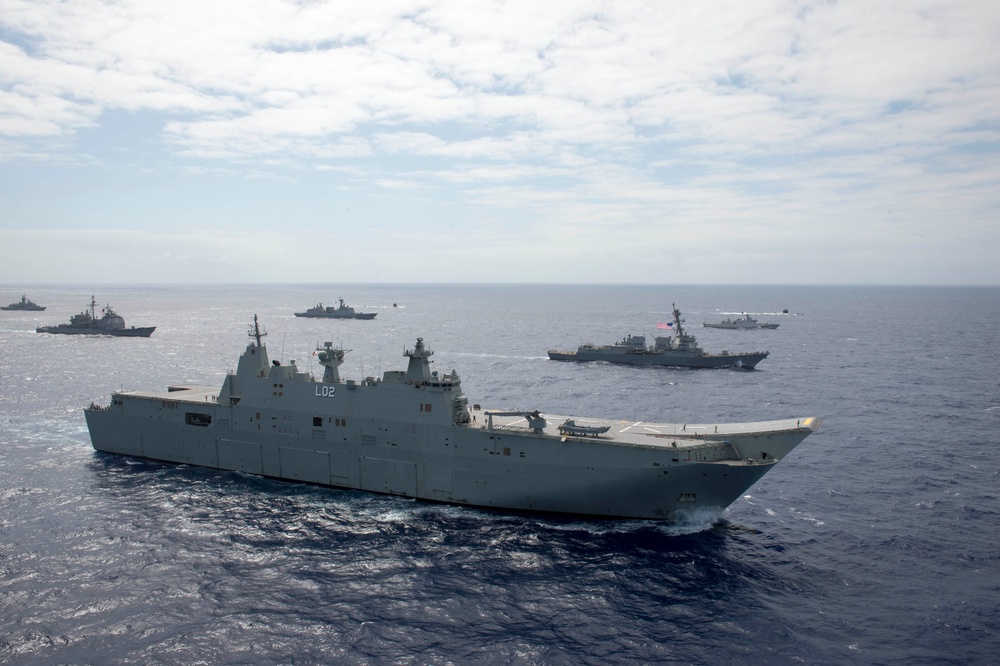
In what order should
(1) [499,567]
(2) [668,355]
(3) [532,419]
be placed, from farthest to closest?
(2) [668,355], (3) [532,419], (1) [499,567]

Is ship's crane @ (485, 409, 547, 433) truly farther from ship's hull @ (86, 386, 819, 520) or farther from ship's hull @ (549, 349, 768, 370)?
ship's hull @ (549, 349, 768, 370)

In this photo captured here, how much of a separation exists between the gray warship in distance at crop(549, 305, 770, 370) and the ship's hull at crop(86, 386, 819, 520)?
54600 mm

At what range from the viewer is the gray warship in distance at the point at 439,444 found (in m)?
33.2

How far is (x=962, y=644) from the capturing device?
73.6ft

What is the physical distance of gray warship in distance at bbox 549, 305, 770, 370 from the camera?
291 feet

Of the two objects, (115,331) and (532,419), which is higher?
(115,331)

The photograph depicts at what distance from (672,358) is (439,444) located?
61392 millimetres

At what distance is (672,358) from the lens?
91125 millimetres

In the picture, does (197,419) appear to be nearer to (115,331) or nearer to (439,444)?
(439,444)

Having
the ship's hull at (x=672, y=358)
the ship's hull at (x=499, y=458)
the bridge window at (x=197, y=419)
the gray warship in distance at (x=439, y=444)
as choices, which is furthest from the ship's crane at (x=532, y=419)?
the ship's hull at (x=672, y=358)

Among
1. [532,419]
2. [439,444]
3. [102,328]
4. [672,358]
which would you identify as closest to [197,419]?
[439,444]

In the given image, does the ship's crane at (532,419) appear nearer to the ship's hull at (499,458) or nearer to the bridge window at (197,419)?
the ship's hull at (499,458)

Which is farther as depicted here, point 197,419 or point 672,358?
point 672,358

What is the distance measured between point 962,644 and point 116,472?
46.0 meters
